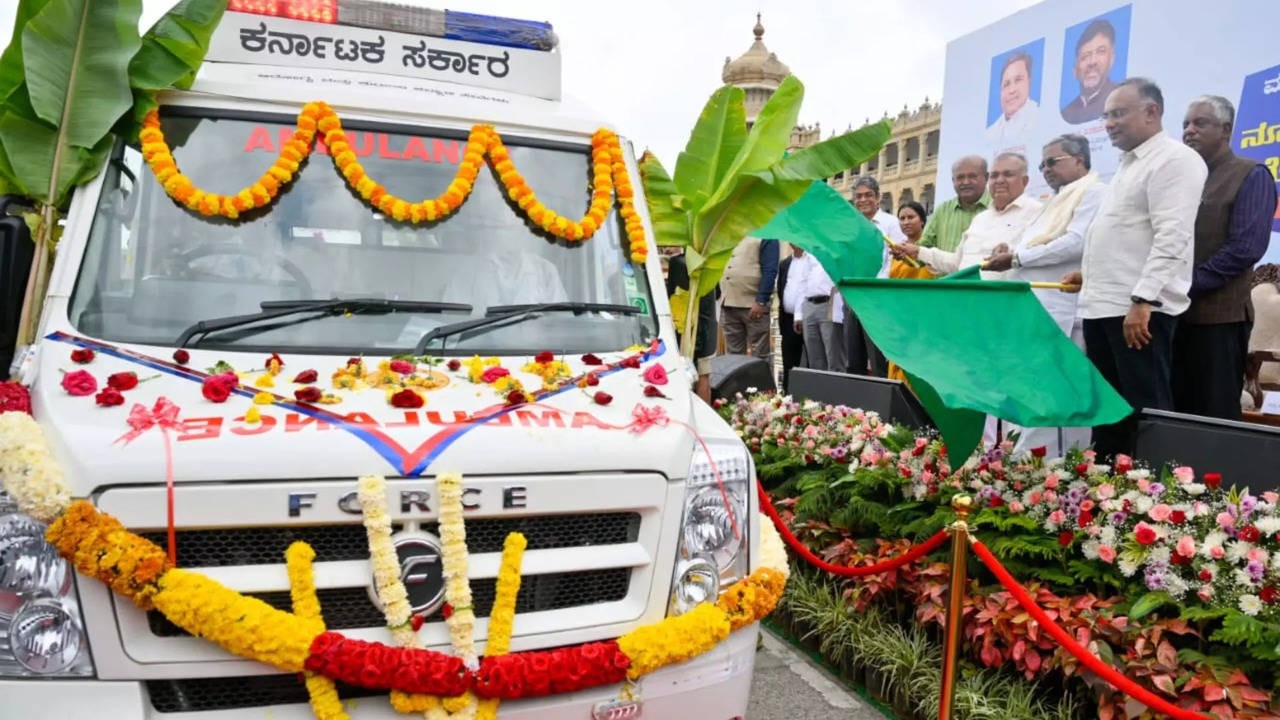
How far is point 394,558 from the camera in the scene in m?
2.34

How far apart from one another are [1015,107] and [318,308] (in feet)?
25.0

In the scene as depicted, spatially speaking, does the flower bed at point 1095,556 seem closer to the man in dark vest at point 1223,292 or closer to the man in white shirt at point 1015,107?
the man in dark vest at point 1223,292

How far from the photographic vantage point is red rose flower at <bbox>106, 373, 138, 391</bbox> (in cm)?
259

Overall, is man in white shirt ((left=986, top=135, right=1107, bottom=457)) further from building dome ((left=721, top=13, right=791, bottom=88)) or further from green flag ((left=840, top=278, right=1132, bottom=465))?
building dome ((left=721, top=13, right=791, bottom=88))

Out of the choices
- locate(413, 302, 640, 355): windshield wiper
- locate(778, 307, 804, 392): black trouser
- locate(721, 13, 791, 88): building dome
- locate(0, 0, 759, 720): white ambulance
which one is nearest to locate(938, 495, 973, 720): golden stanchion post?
locate(0, 0, 759, 720): white ambulance

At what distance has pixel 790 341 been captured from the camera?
10.2 metres

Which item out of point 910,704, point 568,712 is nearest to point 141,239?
point 568,712

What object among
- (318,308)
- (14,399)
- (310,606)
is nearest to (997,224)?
(318,308)

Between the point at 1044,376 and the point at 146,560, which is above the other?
the point at 1044,376

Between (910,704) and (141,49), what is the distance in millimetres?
3950

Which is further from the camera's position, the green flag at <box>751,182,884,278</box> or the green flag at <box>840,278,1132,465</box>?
the green flag at <box>751,182,884,278</box>

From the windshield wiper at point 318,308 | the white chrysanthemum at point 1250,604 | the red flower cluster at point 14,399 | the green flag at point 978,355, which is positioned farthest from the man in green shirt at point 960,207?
the red flower cluster at point 14,399

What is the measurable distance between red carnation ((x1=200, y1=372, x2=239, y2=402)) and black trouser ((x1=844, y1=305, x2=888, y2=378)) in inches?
270

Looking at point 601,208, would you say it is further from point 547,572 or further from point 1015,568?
point 1015,568
